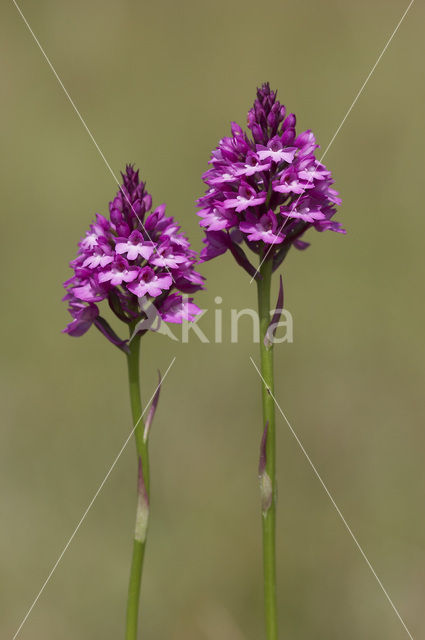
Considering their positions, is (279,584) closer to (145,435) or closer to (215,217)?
(145,435)

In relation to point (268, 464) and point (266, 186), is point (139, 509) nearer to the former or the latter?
point (268, 464)

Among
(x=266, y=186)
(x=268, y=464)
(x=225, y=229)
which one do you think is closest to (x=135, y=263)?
(x=225, y=229)

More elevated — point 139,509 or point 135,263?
point 135,263

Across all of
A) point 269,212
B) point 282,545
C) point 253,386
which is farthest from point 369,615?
point 269,212

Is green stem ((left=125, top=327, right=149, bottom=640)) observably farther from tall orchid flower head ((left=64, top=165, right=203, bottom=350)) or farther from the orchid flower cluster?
tall orchid flower head ((left=64, top=165, right=203, bottom=350))

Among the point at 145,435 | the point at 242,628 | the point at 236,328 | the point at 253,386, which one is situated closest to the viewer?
the point at 145,435

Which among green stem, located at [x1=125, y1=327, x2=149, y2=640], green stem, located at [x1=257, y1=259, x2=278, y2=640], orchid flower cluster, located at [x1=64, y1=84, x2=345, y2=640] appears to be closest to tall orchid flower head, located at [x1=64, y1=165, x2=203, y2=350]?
orchid flower cluster, located at [x1=64, y1=84, x2=345, y2=640]
